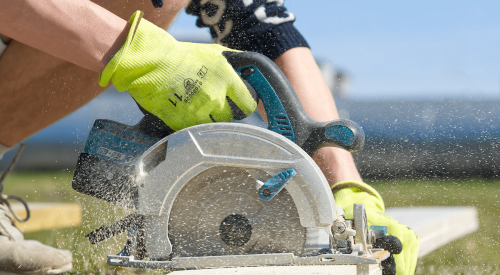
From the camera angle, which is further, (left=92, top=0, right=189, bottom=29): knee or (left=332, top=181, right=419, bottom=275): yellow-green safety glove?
(left=92, top=0, right=189, bottom=29): knee

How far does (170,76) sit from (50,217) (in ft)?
8.17

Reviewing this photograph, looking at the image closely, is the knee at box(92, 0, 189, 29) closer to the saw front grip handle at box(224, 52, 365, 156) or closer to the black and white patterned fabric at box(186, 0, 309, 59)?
the black and white patterned fabric at box(186, 0, 309, 59)

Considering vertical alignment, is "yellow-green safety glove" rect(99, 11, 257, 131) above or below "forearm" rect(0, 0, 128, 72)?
below

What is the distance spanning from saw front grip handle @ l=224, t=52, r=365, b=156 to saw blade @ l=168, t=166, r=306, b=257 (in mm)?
190

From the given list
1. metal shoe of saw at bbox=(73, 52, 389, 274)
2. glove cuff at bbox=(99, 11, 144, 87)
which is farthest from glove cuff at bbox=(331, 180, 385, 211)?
glove cuff at bbox=(99, 11, 144, 87)

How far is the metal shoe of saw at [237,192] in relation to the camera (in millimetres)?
1335

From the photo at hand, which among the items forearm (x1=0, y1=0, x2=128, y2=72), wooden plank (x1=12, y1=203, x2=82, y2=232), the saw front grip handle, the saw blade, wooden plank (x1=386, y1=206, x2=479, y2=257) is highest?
forearm (x1=0, y1=0, x2=128, y2=72)

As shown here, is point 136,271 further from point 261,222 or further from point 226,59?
point 226,59

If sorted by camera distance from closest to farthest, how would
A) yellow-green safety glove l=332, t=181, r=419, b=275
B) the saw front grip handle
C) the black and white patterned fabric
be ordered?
1. the saw front grip handle
2. yellow-green safety glove l=332, t=181, r=419, b=275
3. the black and white patterned fabric

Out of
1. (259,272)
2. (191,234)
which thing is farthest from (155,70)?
(259,272)

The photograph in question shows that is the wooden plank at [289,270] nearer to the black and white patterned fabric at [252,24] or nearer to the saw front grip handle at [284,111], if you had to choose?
the saw front grip handle at [284,111]

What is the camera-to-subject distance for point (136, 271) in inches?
83.7

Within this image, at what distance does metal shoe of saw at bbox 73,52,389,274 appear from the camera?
1335mm

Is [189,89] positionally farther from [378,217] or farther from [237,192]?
[378,217]
